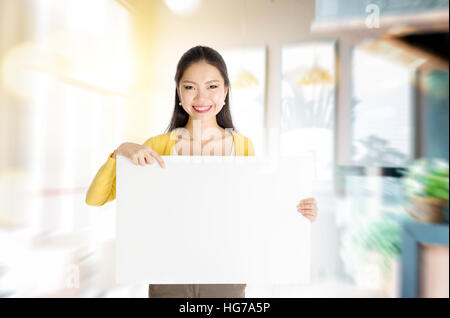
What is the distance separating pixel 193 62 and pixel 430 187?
0.87 meters

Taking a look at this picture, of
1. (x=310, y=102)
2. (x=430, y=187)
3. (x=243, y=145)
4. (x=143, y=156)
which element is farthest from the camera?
(x=430, y=187)

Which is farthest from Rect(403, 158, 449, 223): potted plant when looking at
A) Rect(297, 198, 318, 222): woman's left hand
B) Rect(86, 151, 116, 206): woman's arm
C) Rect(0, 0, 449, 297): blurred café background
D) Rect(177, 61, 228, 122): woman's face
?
Rect(86, 151, 116, 206): woman's arm

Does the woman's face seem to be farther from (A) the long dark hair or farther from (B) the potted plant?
(B) the potted plant

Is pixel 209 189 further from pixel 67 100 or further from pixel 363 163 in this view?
pixel 363 163

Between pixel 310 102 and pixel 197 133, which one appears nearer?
pixel 197 133

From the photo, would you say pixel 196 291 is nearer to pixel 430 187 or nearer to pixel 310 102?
pixel 310 102

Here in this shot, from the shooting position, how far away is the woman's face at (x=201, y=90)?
47cm

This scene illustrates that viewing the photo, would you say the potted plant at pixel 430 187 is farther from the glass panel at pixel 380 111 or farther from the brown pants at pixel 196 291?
the brown pants at pixel 196 291

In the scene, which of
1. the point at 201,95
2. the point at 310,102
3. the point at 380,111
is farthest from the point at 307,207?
the point at 380,111

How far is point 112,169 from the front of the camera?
0.46 meters

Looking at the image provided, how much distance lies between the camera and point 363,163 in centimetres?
86

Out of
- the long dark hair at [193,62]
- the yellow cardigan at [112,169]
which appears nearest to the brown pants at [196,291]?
the yellow cardigan at [112,169]

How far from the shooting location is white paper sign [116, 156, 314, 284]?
42cm

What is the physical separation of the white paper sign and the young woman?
5 cm
